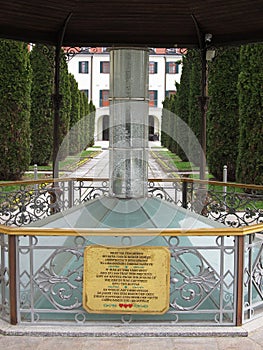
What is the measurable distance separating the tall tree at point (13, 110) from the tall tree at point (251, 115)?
7.14 metres

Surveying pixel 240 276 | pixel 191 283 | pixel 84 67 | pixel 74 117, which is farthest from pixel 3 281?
pixel 84 67

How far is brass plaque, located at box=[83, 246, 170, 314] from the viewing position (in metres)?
3.90

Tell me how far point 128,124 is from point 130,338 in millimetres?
2316

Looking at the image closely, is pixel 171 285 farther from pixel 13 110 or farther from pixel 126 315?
pixel 13 110

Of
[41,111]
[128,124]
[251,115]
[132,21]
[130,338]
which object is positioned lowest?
[130,338]

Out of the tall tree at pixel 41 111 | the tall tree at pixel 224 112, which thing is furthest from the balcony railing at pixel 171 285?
the tall tree at pixel 41 111

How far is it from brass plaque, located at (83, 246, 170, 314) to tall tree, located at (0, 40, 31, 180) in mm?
12434

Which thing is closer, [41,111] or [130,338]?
[130,338]

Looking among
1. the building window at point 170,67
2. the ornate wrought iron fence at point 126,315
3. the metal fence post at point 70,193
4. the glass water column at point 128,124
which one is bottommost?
the ornate wrought iron fence at point 126,315

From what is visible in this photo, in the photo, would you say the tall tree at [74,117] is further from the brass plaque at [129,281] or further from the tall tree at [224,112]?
the brass plaque at [129,281]

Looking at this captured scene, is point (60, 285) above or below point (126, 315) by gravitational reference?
above

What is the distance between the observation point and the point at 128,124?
5215 millimetres

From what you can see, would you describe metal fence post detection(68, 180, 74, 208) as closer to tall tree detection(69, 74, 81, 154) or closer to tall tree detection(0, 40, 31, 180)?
tall tree detection(0, 40, 31, 180)

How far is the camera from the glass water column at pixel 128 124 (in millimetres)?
5195
